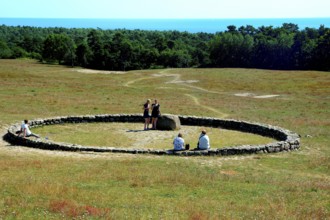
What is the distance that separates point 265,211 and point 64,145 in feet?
54.5

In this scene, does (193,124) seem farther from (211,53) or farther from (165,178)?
(211,53)

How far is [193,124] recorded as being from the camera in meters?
39.9

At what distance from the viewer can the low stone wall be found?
28.0 meters

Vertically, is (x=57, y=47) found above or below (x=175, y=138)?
below

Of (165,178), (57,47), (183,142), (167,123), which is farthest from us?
(57,47)

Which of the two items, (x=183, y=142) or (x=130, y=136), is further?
(x=130, y=136)

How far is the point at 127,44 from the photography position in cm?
14450

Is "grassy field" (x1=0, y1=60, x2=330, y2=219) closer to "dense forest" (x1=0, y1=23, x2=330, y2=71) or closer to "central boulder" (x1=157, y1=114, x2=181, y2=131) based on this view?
"central boulder" (x1=157, y1=114, x2=181, y2=131)

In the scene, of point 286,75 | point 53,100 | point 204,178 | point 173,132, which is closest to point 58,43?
point 286,75

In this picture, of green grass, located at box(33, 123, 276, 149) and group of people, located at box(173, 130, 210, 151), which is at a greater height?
group of people, located at box(173, 130, 210, 151)

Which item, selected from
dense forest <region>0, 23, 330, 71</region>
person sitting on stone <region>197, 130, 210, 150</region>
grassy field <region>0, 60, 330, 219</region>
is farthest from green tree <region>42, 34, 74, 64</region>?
person sitting on stone <region>197, 130, 210, 150</region>

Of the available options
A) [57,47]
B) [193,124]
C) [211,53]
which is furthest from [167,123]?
[211,53]

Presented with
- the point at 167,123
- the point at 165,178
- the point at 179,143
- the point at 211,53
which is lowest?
the point at 211,53

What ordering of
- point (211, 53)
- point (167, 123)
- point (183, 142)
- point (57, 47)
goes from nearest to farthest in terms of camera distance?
point (183, 142), point (167, 123), point (57, 47), point (211, 53)
